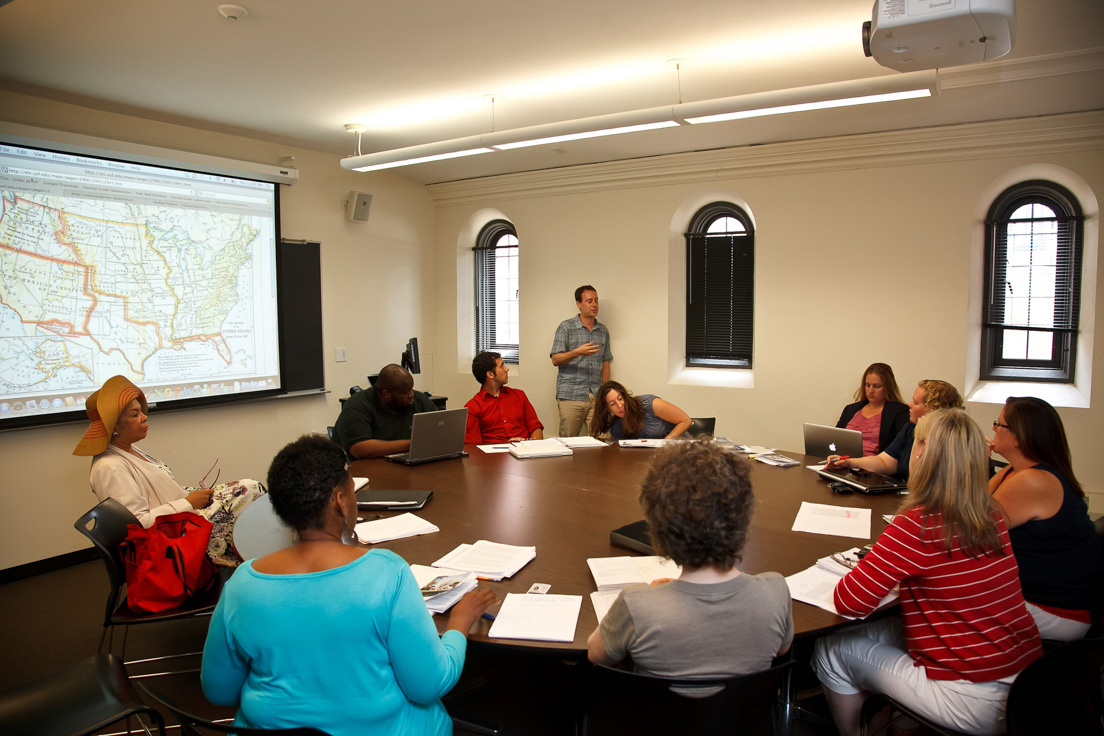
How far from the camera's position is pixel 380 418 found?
4109 millimetres

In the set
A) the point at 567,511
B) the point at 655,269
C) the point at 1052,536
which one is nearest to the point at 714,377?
the point at 655,269

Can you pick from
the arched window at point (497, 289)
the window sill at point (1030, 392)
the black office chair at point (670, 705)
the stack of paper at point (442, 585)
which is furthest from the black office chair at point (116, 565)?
the window sill at point (1030, 392)

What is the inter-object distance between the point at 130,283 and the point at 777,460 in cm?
435

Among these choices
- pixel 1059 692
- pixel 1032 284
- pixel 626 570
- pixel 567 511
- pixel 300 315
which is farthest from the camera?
pixel 300 315

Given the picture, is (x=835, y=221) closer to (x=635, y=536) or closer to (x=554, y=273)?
(x=554, y=273)

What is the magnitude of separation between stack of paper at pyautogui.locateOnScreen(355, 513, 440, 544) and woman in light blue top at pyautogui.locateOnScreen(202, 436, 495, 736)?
0.94 metres

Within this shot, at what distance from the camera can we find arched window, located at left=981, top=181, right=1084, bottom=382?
481cm

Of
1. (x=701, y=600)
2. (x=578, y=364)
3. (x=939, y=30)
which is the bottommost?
(x=701, y=600)

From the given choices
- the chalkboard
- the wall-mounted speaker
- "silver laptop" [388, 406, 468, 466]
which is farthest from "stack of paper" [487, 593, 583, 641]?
the wall-mounted speaker

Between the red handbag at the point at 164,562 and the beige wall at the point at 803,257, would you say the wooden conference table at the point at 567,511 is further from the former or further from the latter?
the beige wall at the point at 803,257

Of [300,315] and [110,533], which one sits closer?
[110,533]

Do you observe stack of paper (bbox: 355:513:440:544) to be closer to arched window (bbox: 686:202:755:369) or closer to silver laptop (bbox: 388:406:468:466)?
silver laptop (bbox: 388:406:468:466)

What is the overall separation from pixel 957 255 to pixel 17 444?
636 centimetres

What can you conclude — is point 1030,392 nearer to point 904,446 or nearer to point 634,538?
point 904,446
